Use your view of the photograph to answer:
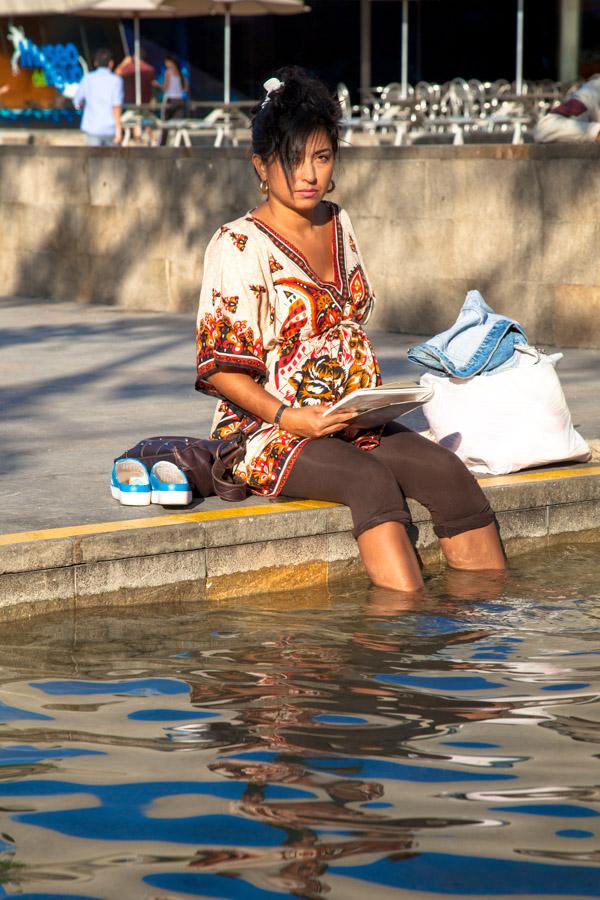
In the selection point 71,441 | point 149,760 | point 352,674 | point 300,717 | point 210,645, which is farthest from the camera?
point 71,441

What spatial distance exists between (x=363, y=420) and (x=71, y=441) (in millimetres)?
2066

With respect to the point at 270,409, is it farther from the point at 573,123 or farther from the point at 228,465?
the point at 573,123

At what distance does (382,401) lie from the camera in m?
4.87

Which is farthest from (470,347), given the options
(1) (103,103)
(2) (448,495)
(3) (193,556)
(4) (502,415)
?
(1) (103,103)

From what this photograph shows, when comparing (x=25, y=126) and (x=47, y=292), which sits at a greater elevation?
(x=25, y=126)

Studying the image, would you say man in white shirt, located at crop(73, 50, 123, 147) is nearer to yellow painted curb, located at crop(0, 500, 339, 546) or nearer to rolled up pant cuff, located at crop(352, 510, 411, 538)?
yellow painted curb, located at crop(0, 500, 339, 546)

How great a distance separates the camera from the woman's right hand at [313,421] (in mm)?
4973

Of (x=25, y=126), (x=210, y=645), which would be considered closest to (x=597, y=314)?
(x=210, y=645)

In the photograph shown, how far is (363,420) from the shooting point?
202 inches

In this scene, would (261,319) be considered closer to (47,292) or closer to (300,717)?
(300,717)

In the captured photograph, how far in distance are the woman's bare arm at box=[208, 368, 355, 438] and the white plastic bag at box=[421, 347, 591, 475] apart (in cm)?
107

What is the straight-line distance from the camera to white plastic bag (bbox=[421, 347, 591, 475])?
19.7ft

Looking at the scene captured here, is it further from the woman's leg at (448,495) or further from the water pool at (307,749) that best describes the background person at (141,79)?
the water pool at (307,749)

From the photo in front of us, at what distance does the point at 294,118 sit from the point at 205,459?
122 cm
